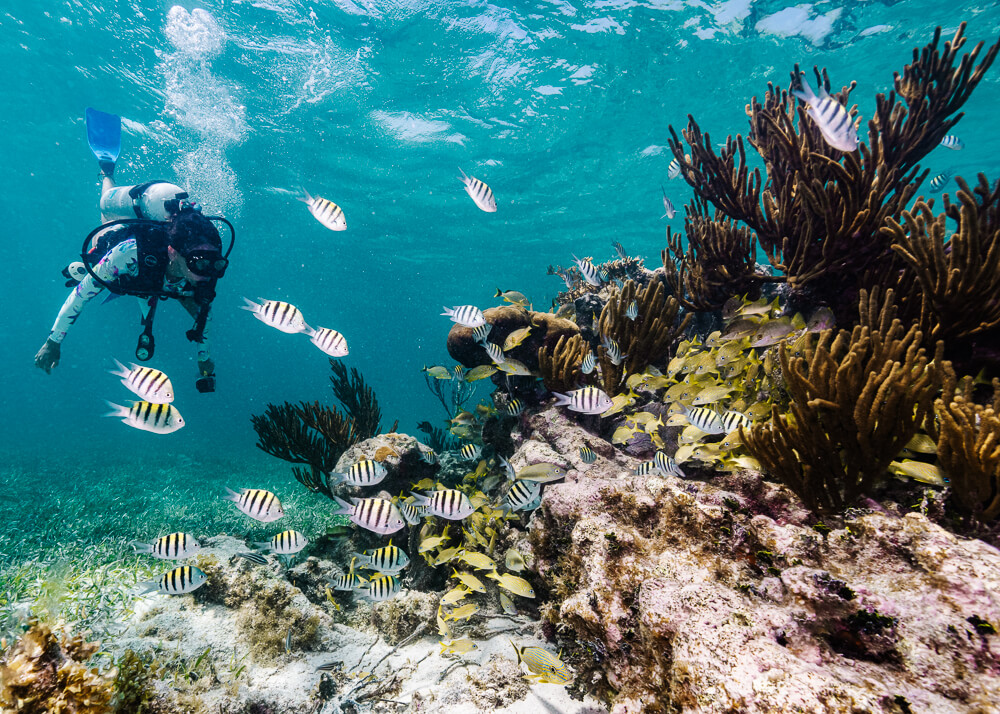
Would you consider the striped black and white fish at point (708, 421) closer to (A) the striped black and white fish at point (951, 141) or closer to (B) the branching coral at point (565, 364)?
(B) the branching coral at point (565, 364)

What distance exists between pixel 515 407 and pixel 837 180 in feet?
13.3

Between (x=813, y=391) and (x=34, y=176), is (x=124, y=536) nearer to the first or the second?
(x=813, y=391)

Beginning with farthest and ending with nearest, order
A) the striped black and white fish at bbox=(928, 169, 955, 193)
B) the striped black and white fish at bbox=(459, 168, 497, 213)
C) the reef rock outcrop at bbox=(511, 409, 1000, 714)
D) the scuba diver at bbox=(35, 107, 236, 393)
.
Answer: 1. the striped black and white fish at bbox=(928, 169, 955, 193)
2. the scuba diver at bbox=(35, 107, 236, 393)
3. the striped black and white fish at bbox=(459, 168, 497, 213)
4. the reef rock outcrop at bbox=(511, 409, 1000, 714)

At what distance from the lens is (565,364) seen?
517cm

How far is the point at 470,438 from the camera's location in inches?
270

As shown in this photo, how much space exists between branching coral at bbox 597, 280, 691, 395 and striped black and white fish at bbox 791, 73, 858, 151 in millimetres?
2167

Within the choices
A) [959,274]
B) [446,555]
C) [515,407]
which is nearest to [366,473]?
[446,555]

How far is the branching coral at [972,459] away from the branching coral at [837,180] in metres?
2.39

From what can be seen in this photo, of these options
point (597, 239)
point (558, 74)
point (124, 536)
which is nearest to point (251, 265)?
point (597, 239)

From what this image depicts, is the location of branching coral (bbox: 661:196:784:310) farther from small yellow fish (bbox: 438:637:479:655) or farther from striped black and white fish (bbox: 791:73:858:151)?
small yellow fish (bbox: 438:637:479:655)

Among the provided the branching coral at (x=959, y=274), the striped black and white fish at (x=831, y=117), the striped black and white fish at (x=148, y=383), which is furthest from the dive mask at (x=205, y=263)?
the branching coral at (x=959, y=274)

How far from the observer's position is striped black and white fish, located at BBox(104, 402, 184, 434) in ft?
11.4

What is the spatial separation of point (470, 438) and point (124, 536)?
5.50 metres

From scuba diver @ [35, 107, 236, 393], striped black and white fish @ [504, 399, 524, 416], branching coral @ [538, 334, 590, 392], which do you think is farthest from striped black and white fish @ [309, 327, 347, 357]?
scuba diver @ [35, 107, 236, 393]
